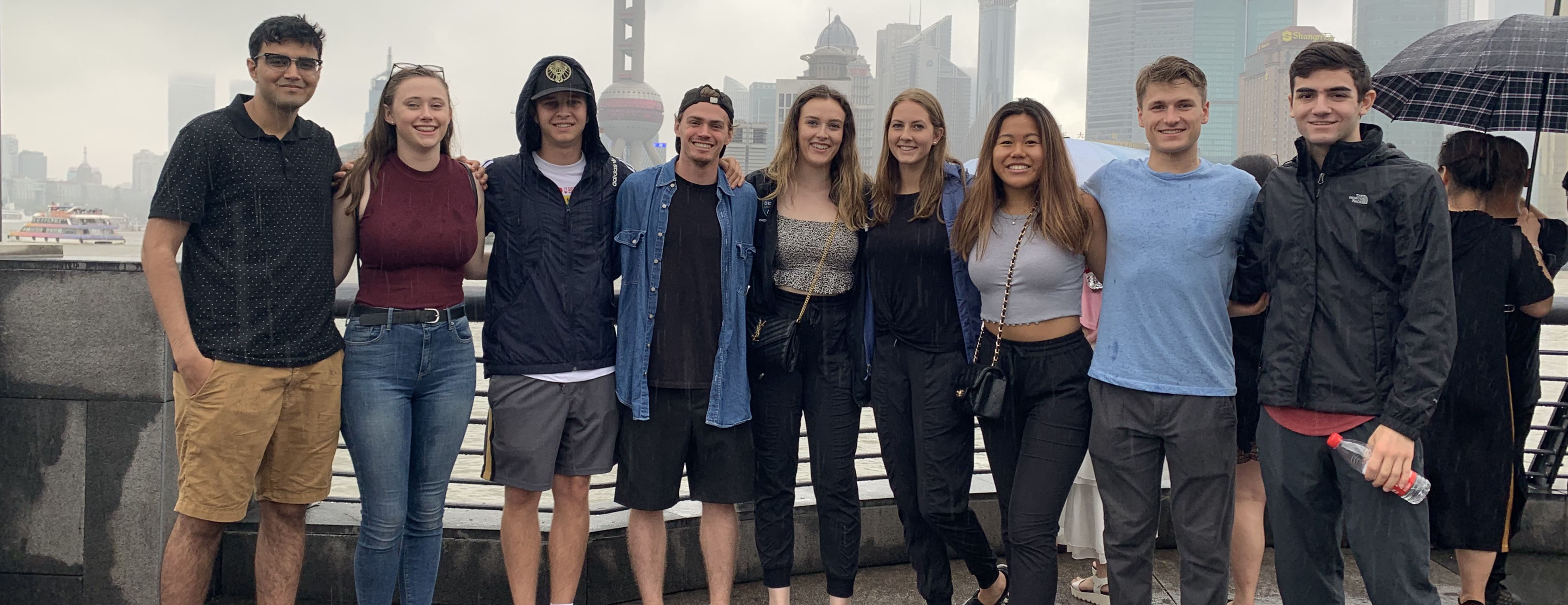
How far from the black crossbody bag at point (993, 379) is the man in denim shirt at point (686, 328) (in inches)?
31.7

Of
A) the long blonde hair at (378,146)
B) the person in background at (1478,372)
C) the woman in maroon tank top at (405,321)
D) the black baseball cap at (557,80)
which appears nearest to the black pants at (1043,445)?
the person in background at (1478,372)

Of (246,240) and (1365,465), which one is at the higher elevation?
(246,240)

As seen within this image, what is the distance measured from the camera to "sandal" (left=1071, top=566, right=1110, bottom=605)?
4398 millimetres

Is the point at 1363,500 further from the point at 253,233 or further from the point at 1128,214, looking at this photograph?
the point at 253,233

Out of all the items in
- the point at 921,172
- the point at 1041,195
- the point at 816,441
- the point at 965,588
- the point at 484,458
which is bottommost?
the point at 965,588

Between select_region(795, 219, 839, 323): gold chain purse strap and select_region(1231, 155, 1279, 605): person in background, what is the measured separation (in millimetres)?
1436

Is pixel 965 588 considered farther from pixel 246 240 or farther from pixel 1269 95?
pixel 1269 95

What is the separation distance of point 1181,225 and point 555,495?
2.32 m

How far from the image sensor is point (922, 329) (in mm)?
3713

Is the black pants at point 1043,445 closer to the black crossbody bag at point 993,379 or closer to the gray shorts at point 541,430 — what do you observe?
the black crossbody bag at point 993,379

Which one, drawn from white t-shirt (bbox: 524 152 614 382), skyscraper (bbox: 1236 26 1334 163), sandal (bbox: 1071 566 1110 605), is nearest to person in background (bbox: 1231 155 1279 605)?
sandal (bbox: 1071 566 1110 605)

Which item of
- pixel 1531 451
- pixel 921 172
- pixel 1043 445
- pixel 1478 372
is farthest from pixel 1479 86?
pixel 1043 445

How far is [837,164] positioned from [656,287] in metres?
0.85

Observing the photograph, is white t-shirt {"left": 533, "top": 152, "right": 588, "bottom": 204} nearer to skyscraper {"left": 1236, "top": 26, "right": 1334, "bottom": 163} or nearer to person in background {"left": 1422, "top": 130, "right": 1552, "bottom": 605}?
person in background {"left": 1422, "top": 130, "right": 1552, "bottom": 605}
